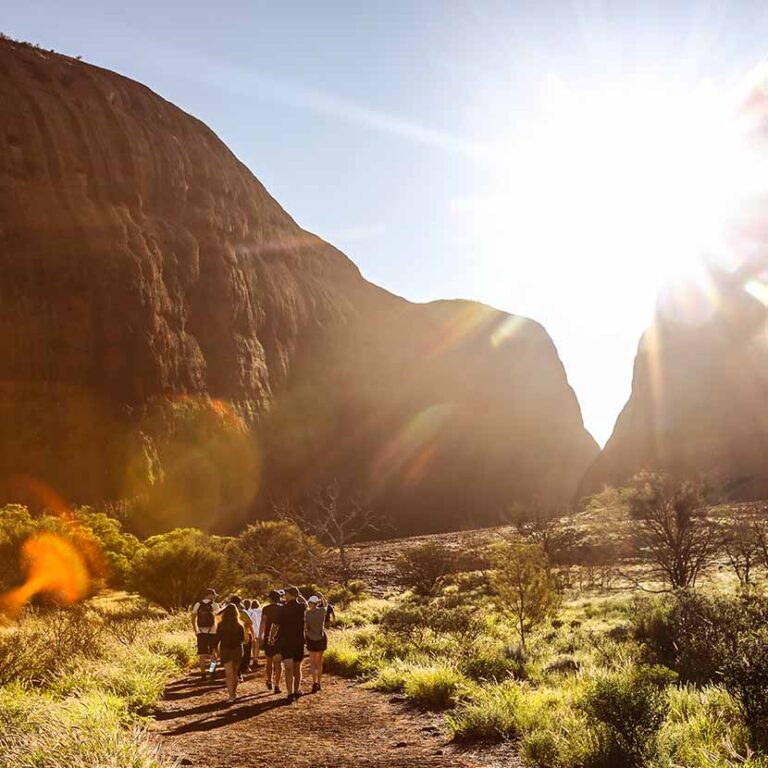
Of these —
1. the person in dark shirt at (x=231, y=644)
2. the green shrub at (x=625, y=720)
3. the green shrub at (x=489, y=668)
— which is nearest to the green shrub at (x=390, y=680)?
the green shrub at (x=489, y=668)

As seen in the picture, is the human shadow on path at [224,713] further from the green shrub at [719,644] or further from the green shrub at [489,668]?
the green shrub at [719,644]

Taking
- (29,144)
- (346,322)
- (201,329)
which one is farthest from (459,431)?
(29,144)

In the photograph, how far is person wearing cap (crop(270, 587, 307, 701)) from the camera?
1048 cm

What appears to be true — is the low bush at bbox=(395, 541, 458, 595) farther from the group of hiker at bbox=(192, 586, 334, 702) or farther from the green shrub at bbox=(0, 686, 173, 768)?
the green shrub at bbox=(0, 686, 173, 768)

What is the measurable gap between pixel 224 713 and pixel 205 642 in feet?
12.4

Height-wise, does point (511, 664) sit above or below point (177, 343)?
below

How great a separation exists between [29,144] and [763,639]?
73.9 m

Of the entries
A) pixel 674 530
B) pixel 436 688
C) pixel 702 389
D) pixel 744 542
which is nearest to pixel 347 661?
pixel 436 688

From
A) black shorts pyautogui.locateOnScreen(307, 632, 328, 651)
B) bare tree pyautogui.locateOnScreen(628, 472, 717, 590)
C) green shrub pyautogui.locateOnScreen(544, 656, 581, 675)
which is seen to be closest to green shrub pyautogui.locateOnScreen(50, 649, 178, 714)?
black shorts pyautogui.locateOnScreen(307, 632, 328, 651)

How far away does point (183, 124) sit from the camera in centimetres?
8206

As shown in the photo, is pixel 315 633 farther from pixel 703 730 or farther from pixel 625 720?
pixel 703 730

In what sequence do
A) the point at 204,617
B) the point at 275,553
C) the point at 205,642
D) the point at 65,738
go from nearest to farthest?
1. the point at 65,738
2. the point at 204,617
3. the point at 205,642
4. the point at 275,553

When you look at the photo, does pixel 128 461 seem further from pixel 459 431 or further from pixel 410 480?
pixel 459 431

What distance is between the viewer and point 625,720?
5938mm
